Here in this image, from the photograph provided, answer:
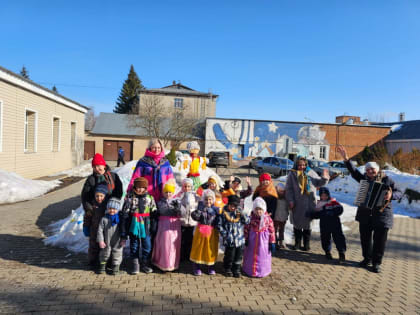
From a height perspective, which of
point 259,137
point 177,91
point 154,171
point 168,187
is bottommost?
point 168,187

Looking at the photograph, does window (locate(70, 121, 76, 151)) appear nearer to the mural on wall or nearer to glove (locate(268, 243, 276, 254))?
the mural on wall

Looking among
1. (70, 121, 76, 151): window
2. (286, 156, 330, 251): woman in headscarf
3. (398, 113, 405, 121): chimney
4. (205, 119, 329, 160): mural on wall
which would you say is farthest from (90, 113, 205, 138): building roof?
(398, 113, 405, 121): chimney

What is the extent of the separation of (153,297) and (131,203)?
4.38 ft

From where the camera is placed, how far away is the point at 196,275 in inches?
173

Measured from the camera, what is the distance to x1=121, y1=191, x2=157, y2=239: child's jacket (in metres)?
4.21

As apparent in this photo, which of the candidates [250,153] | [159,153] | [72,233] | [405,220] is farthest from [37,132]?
[250,153]

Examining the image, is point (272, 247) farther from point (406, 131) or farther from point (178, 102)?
point (178, 102)

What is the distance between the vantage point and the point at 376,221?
4855 millimetres

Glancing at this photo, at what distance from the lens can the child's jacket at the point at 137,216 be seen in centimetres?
421

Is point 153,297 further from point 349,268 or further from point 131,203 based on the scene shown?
point 349,268

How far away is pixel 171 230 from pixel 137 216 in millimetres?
567

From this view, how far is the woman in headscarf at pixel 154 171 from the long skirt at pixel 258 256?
1.66 metres

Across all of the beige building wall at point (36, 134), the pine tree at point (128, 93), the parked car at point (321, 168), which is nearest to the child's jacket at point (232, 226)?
the beige building wall at point (36, 134)

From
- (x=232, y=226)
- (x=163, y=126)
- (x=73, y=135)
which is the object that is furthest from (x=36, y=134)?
(x=163, y=126)
